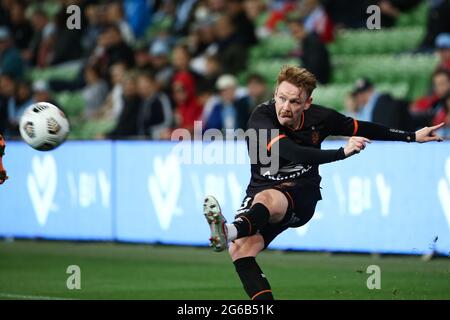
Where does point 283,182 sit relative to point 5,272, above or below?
above

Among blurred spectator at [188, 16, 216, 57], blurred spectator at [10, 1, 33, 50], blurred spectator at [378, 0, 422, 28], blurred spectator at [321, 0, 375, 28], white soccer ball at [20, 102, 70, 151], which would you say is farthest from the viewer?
blurred spectator at [10, 1, 33, 50]

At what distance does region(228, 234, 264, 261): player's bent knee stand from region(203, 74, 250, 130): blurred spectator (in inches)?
311

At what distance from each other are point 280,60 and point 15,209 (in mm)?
5767

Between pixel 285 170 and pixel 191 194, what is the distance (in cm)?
592

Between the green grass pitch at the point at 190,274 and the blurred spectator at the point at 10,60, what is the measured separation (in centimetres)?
815

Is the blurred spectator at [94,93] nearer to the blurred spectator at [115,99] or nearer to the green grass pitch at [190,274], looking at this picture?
the blurred spectator at [115,99]

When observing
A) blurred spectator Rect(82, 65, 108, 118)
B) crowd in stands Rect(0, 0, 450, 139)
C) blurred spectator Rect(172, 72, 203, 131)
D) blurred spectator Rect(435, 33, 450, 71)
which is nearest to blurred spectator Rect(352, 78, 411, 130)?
crowd in stands Rect(0, 0, 450, 139)

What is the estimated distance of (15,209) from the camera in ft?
55.6

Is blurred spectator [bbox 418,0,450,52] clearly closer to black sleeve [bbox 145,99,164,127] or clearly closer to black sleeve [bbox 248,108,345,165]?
black sleeve [bbox 145,99,164,127]

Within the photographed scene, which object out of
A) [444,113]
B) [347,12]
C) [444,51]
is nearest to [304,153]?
[444,113]

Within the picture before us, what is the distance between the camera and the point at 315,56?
17969mm

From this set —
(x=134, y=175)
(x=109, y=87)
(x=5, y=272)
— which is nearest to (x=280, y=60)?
(x=109, y=87)

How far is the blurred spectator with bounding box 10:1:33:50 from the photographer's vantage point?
26016 mm
